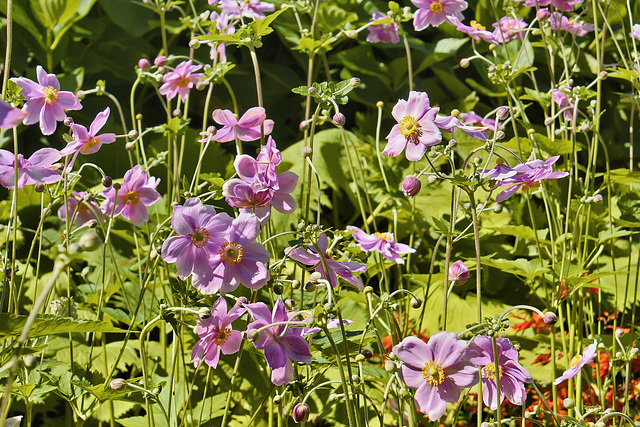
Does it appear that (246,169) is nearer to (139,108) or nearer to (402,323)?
(402,323)

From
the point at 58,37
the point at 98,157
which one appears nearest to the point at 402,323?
the point at 98,157

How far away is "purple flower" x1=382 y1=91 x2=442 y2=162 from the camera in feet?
2.62

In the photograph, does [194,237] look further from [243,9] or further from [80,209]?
[243,9]

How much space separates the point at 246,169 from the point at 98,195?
316 millimetres

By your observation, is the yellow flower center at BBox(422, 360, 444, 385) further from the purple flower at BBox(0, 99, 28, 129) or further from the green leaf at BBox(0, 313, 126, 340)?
the purple flower at BBox(0, 99, 28, 129)

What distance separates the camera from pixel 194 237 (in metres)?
0.75

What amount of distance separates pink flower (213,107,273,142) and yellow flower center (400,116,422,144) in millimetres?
191

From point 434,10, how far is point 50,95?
81 centimetres

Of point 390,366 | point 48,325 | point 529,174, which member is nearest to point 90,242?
point 48,325

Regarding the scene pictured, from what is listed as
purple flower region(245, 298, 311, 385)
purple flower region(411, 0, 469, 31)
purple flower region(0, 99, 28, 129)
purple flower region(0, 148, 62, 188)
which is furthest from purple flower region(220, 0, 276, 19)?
purple flower region(0, 99, 28, 129)

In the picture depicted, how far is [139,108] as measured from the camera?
2.37 m

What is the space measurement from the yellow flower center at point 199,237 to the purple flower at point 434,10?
0.82 metres

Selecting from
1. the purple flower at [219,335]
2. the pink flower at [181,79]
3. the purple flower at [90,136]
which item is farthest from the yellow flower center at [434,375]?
the pink flower at [181,79]

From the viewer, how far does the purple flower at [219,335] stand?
2.65ft
